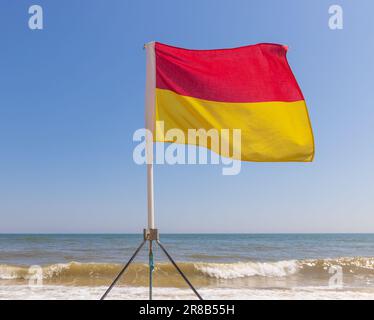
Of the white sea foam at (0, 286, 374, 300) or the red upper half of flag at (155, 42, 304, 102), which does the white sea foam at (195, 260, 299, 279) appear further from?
the red upper half of flag at (155, 42, 304, 102)

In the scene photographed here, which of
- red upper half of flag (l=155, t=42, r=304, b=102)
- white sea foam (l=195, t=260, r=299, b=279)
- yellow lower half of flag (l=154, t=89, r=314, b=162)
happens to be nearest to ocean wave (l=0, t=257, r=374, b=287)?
white sea foam (l=195, t=260, r=299, b=279)

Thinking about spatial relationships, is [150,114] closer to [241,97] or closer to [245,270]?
[241,97]

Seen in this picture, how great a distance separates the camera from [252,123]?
4836 millimetres

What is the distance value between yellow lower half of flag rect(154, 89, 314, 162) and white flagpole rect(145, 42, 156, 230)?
0.54 feet

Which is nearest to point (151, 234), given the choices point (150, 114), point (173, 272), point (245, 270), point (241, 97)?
point (150, 114)

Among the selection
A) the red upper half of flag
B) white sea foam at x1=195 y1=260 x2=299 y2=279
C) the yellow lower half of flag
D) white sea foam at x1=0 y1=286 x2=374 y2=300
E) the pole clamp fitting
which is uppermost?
the red upper half of flag

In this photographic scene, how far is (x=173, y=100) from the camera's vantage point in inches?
179

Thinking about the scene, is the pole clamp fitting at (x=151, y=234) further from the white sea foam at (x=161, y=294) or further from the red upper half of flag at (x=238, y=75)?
the white sea foam at (x=161, y=294)

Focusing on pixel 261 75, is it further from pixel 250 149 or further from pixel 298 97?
pixel 250 149

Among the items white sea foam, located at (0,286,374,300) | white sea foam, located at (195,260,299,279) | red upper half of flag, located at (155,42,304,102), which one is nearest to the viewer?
red upper half of flag, located at (155,42,304,102)

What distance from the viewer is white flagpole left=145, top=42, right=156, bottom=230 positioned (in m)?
3.92

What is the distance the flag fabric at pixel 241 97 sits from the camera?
4555mm
